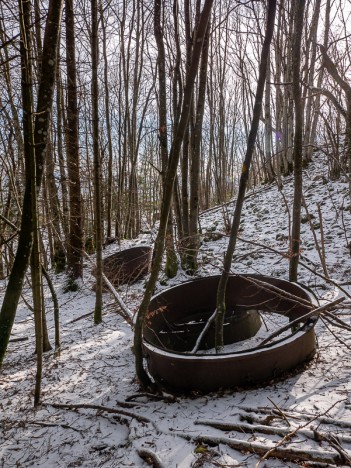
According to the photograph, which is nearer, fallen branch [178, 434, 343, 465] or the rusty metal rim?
fallen branch [178, 434, 343, 465]

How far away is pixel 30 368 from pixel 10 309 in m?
1.78

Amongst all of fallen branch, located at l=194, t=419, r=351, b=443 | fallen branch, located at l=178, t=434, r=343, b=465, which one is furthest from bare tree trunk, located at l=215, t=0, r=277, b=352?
fallen branch, located at l=178, t=434, r=343, b=465

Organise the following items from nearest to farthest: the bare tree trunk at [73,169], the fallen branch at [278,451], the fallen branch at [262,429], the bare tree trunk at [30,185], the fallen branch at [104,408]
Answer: the fallen branch at [278,451] → the fallen branch at [262,429] → the fallen branch at [104,408] → the bare tree trunk at [30,185] → the bare tree trunk at [73,169]

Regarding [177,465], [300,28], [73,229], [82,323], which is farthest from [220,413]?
[73,229]

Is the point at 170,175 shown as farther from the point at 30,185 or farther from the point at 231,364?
the point at 231,364

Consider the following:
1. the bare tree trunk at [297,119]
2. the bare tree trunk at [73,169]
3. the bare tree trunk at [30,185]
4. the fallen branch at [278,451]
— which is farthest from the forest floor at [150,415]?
the bare tree trunk at [73,169]

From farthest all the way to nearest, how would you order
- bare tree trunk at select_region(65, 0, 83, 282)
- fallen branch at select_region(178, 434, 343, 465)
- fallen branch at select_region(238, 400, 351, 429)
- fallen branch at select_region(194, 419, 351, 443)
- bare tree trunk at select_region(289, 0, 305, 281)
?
bare tree trunk at select_region(65, 0, 83, 282) → bare tree trunk at select_region(289, 0, 305, 281) → fallen branch at select_region(238, 400, 351, 429) → fallen branch at select_region(194, 419, 351, 443) → fallen branch at select_region(178, 434, 343, 465)

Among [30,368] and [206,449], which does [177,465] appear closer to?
[206,449]

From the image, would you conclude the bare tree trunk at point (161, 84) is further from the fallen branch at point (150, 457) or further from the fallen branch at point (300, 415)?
the fallen branch at point (150, 457)

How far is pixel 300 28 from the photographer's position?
14.2 ft

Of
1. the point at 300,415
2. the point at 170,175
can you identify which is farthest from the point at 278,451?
the point at 170,175

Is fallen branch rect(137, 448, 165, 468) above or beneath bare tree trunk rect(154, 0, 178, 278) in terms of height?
beneath

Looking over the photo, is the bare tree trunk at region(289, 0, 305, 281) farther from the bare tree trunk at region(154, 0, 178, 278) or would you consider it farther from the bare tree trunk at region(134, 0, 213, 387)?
the bare tree trunk at region(154, 0, 178, 278)

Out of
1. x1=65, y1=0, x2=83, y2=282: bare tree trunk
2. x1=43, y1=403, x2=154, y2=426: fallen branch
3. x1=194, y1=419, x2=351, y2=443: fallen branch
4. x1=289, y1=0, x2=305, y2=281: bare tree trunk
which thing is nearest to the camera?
x1=194, y1=419, x2=351, y2=443: fallen branch
